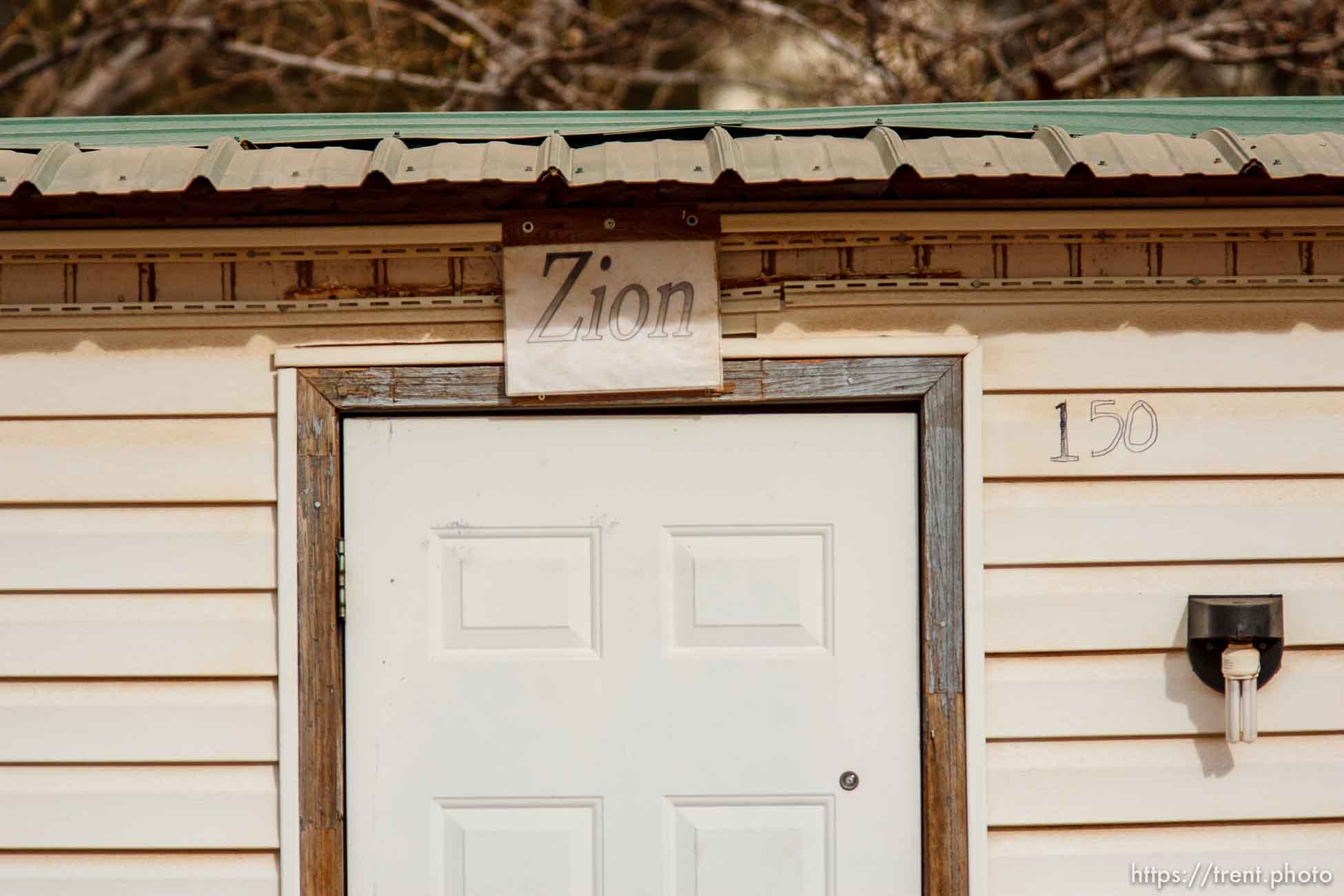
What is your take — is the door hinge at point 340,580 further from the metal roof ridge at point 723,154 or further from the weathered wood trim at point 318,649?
the metal roof ridge at point 723,154

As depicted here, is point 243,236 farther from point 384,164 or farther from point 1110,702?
point 1110,702

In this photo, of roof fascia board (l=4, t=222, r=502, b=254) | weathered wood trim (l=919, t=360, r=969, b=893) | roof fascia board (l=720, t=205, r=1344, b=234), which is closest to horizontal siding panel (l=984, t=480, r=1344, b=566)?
weathered wood trim (l=919, t=360, r=969, b=893)

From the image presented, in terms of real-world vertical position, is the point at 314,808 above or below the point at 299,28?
below

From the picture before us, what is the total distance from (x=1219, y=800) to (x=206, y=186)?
290 cm

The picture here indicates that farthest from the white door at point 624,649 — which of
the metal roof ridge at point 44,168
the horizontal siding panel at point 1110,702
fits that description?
the metal roof ridge at point 44,168

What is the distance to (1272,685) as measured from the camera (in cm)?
270

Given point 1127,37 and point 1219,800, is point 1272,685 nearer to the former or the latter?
point 1219,800

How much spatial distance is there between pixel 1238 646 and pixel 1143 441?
552 millimetres

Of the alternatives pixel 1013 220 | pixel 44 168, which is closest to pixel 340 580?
pixel 44 168

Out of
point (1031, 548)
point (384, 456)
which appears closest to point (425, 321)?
point (384, 456)

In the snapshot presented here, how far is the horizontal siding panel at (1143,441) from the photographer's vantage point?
269 cm

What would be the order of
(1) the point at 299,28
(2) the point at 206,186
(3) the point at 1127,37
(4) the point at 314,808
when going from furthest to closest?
(1) the point at 299,28, (3) the point at 1127,37, (4) the point at 314,808, (2) the point at 206,186

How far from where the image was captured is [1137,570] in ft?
8.87

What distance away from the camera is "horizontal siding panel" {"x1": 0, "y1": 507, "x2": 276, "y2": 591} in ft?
8.81
